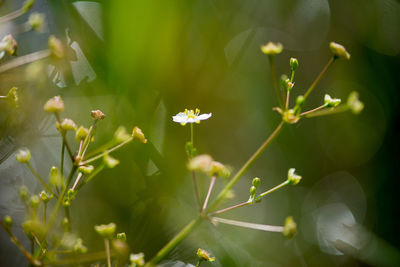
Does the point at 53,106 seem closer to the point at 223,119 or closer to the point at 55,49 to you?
the point at 55,49

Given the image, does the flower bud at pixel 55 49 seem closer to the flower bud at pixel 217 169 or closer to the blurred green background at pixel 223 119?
the blurred green background at pixel 223 119

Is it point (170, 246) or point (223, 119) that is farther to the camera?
point (223, 119)

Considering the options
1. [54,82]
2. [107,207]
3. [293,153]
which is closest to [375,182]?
[293,153]

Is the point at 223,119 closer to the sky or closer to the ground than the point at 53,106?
closer to the ground

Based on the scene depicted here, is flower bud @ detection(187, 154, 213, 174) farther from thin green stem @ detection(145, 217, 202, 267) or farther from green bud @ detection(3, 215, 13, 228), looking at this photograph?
green bud @ detection(3, 215, 13, 228)

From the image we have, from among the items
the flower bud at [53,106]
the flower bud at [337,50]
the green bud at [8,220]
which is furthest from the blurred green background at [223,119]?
the flower bud at [337,50]

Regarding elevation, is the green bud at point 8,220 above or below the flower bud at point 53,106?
below

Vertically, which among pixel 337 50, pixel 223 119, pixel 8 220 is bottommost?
pixel 223 119

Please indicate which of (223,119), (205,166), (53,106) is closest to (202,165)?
(205,166)

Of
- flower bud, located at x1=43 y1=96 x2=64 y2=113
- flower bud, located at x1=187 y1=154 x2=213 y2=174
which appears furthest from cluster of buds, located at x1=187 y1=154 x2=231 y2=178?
flower bud, located at x1=43 y1=96 x2=64 y2=113
